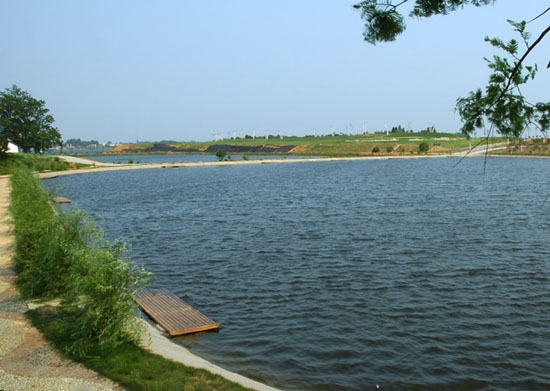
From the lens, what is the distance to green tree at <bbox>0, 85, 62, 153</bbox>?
97.7 meters

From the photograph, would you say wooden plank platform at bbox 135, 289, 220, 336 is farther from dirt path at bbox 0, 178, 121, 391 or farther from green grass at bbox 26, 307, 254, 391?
dirt path at bbox 0, 178, 121, 391

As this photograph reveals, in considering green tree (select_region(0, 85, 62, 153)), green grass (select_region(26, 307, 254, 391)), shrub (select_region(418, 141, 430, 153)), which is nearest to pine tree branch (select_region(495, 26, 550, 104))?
green grass (select_region(26, 307, 254, 391))

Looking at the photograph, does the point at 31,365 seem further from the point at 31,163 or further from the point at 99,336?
the point at 31,163

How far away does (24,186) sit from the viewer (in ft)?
95.1

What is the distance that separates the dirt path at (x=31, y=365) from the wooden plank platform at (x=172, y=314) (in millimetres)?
3782

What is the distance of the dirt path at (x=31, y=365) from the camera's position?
9805 mm

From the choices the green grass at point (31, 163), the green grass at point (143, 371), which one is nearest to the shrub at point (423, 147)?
the green grass at point (31, 163)

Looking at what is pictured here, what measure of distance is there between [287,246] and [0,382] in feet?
56.0

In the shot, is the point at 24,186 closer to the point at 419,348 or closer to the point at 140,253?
the point at 140,253

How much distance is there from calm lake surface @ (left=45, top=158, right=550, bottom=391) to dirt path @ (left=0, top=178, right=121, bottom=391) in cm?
379

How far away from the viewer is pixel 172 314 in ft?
52.6

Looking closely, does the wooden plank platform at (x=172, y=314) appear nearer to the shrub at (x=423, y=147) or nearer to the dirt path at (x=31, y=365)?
the dirt path at (x=31, y=365)

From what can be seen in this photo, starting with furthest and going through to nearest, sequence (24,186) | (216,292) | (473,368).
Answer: (24,186) < (216,292) < (473,368)

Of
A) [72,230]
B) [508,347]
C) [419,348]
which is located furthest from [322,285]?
[72,230]
